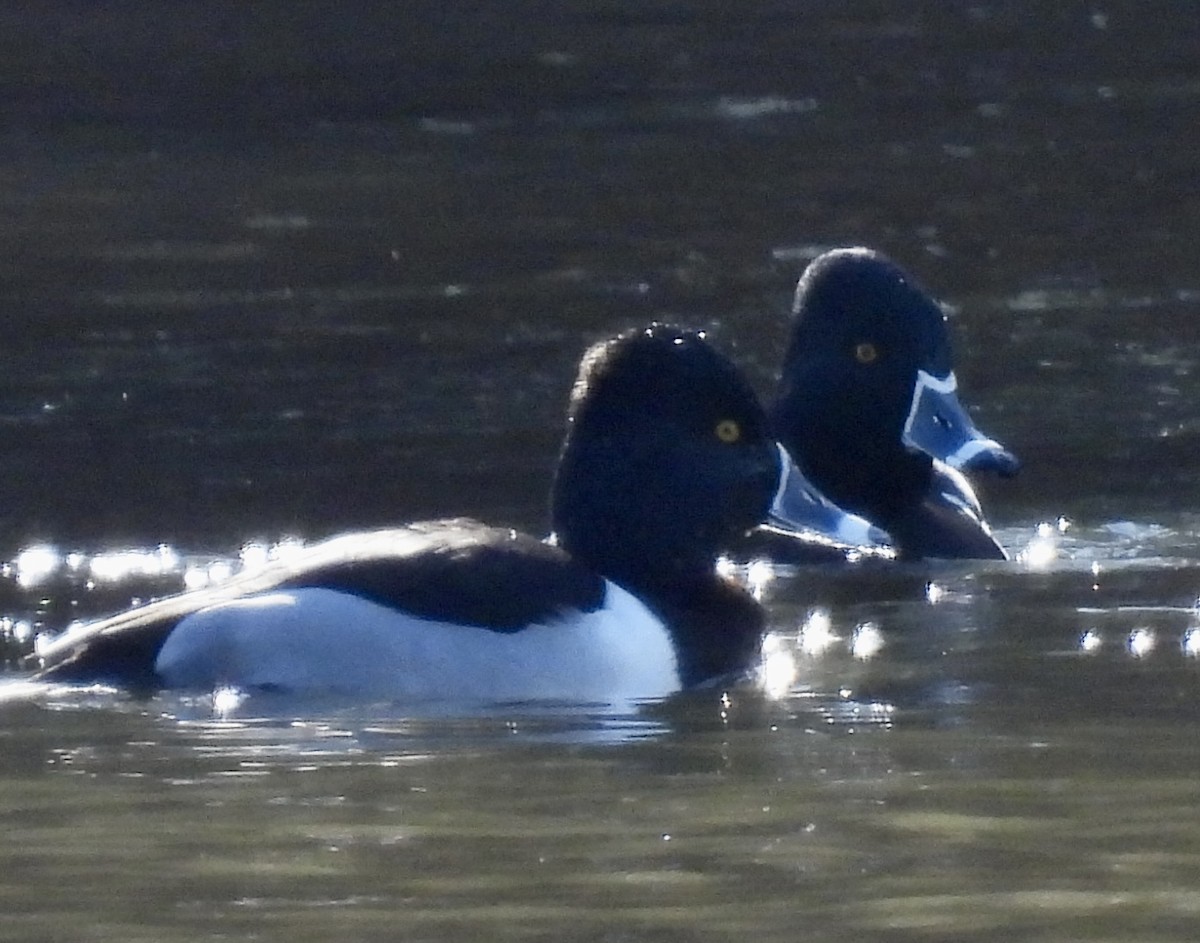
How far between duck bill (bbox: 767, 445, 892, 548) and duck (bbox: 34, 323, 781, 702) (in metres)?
0.34

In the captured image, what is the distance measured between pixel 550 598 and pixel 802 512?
4.71 feet

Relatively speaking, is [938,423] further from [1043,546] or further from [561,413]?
[561,413]

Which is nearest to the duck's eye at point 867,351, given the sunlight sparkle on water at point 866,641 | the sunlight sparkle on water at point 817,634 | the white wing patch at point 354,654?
the sunlight sparkle on water at point 817,634

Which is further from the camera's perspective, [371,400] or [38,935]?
[371,400]

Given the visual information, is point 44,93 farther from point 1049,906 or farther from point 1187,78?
point 1049,906

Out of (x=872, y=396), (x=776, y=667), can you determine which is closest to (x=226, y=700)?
(x=776, y=667)

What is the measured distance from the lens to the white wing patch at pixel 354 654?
9.45m

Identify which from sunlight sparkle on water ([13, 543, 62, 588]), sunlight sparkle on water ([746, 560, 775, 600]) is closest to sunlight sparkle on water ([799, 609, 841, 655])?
sunlight sparkle on water ([746, 560, 775, 600])

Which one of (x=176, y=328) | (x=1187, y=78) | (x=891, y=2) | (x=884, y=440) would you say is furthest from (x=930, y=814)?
(x=891, y=2)

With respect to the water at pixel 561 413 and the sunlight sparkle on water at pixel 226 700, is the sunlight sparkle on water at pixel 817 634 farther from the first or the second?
the sunlight sparkle on water at pixel 226 700

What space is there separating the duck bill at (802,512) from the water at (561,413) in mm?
304

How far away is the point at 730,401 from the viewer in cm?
1030

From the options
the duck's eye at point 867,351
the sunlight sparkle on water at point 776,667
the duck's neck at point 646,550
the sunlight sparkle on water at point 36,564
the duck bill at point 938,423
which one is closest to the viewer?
the sunlight sparkle on water at point 776,667

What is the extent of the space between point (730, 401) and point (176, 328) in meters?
6.74
